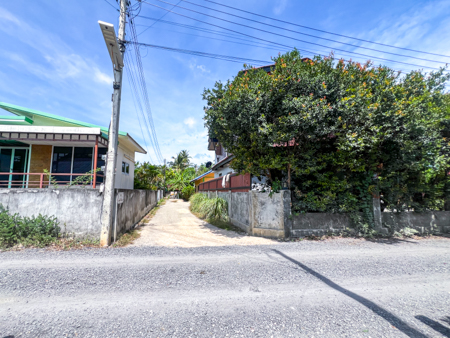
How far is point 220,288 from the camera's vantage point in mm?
3334

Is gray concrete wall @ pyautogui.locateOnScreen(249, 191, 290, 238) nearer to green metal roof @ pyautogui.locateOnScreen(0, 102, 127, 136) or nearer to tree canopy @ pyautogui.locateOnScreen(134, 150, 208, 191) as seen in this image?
green metal roof @ pyautogui.locateOnScreen(0, 102, 127, 136)

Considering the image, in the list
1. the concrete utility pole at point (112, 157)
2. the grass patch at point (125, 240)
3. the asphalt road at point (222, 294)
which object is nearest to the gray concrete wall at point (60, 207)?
the concrete utility pole at point (112, 157)

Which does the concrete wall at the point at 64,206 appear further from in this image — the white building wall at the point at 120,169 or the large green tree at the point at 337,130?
the white building wall at the point at 120,169

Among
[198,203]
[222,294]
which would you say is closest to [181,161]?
[198,203]

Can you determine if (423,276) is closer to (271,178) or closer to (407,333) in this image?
(407,333)

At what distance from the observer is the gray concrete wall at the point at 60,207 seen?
6.07 metres

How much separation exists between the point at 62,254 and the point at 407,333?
6501mm

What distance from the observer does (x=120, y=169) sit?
1285 centimetres

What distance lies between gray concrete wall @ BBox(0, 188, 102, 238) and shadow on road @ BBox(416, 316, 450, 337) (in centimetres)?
713

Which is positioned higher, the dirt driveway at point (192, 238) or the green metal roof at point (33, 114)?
the green metal roof at point (33, 114)

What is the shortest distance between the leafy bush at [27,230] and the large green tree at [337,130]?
5.67 meters

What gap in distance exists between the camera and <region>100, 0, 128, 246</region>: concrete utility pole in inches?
231

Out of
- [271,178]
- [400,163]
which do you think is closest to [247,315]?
[271,178]

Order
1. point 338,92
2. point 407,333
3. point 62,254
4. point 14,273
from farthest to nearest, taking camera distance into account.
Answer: point 338,92 → point 62,254 → point 14,273 → point 407,333
